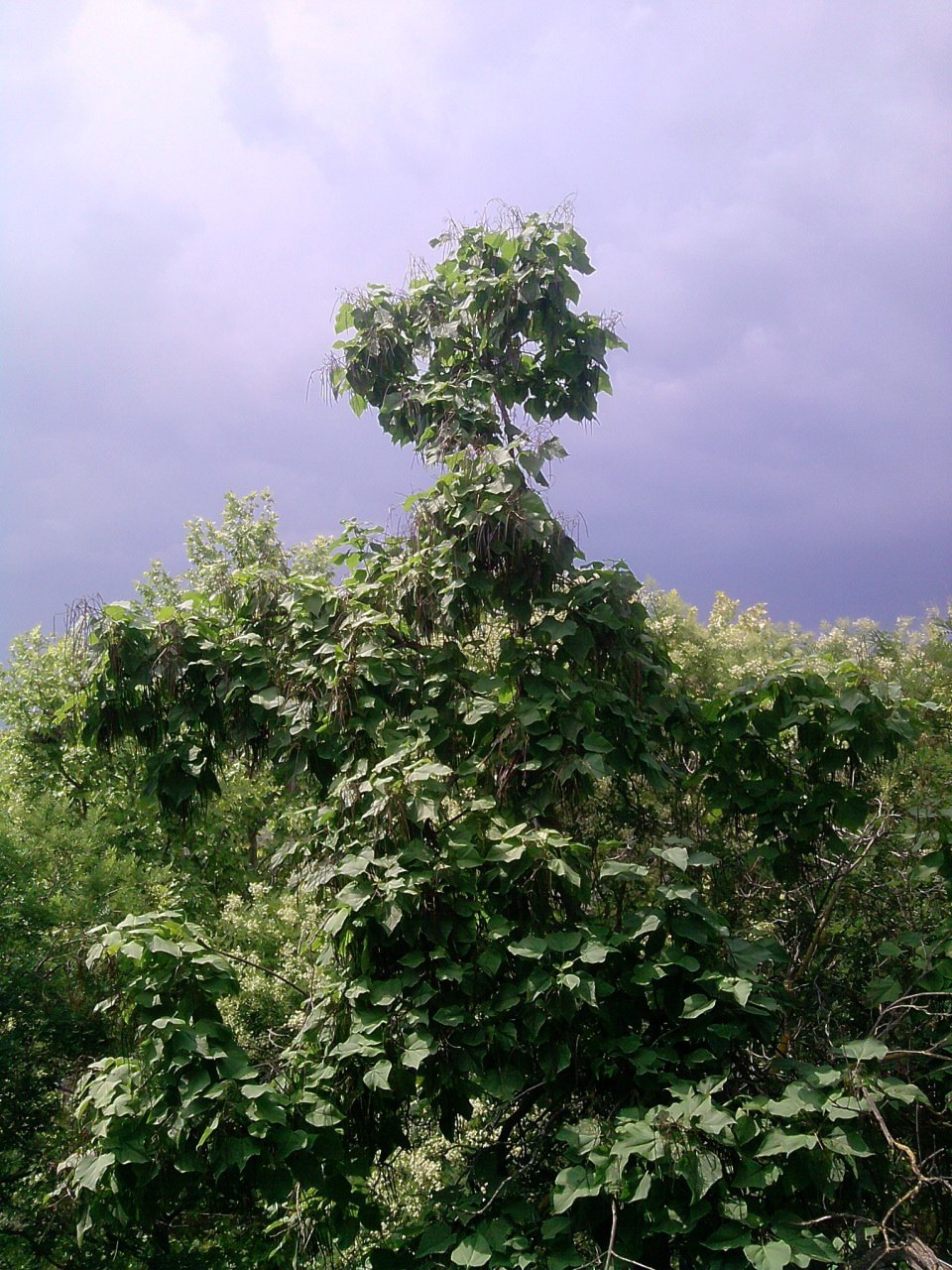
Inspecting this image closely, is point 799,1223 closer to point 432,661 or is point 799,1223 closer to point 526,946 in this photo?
point 526,946

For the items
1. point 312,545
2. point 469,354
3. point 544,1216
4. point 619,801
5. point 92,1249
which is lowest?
point 92,1249

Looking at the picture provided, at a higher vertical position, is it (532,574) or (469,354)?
(469,354)

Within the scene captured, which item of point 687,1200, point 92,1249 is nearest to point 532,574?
point 687,1200

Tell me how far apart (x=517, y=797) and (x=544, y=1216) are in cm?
153

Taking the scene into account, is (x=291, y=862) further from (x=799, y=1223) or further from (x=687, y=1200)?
(x=799, y=1223)

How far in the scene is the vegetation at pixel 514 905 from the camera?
10.3 feet

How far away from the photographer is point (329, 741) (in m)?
4.05

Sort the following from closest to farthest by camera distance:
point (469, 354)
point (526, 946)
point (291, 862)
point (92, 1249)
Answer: point (526, 946) < point (291, 862) < point (469, 354) < point (92, 1249)

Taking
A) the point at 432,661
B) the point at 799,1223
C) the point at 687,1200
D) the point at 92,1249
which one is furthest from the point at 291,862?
the point at 92,1249

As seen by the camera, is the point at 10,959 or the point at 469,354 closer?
the point at 469,354

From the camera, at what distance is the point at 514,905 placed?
3688mm

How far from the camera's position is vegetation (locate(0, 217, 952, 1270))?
3133 millimetres

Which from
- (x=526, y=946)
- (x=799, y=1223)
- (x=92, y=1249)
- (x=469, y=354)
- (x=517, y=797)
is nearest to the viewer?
(x=799, y=1223)

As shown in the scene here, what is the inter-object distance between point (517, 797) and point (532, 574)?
971 millimetres
